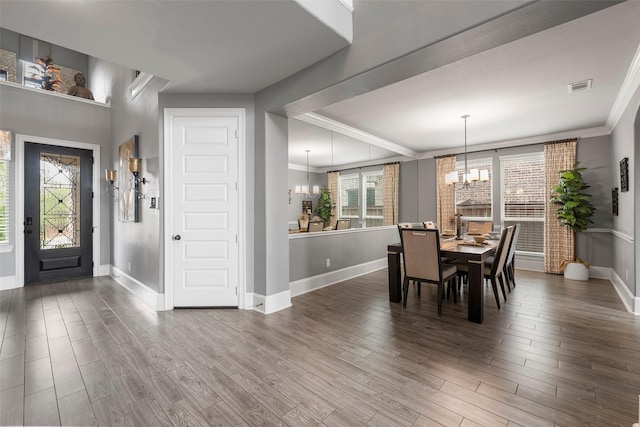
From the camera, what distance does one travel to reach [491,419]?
1644mm

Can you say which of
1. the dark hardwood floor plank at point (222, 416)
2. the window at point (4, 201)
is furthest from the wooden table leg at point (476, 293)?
the window at point (4, 201)

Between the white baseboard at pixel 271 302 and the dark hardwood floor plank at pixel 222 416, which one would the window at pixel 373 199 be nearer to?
the white baseboard at pixel 271 302

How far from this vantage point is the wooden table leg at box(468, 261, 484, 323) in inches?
119

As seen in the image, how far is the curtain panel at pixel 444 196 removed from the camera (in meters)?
6.71

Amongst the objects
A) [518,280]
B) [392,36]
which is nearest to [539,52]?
[392,36]

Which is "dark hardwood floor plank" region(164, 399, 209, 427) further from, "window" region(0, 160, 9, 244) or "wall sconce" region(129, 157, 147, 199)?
"window" region(0, 160, 9, 244)

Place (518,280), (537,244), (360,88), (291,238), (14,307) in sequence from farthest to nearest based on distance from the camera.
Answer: (537,244), (518,280), (291,238), (14,307), (360,88)

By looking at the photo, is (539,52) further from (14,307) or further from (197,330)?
(14,307)

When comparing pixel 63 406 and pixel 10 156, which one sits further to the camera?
pixel 10 156

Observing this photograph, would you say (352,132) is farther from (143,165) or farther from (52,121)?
(52,121)

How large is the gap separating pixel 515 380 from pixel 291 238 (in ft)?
9.41

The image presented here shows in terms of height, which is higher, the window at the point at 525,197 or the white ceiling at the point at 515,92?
the white ceiling at the point at 515,92

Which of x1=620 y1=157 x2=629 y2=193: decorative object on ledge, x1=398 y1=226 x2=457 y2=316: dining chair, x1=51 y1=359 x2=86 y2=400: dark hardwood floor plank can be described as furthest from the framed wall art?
x1=620 y1=157 x2=629 y2=193: decorative object on ledge

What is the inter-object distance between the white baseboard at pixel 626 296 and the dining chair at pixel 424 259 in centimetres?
199
